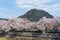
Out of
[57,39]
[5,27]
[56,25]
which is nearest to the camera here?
[57,39]

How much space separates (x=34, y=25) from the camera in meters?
36.8

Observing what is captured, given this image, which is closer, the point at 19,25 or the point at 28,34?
the point at 28,34

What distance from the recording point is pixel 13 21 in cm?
3697

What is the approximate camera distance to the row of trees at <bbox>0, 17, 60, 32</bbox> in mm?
33081

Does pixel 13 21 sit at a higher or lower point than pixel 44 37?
higher

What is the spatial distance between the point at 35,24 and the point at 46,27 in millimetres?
3527

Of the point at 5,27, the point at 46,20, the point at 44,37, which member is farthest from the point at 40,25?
the point at 44,37

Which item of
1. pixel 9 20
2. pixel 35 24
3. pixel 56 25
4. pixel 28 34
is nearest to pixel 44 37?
pixel 28 34

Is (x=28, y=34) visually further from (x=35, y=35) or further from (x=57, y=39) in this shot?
(x=57, y=39)

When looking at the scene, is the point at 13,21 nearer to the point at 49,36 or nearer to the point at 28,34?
the point at 28,34

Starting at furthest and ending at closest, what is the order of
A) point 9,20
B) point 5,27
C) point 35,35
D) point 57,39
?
point 9,20 < point 5,27 < point 35,35 < point 57,39

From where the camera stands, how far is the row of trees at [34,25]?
109ft

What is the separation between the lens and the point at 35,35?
2825 centimetres

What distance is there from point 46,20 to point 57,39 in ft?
30.5
